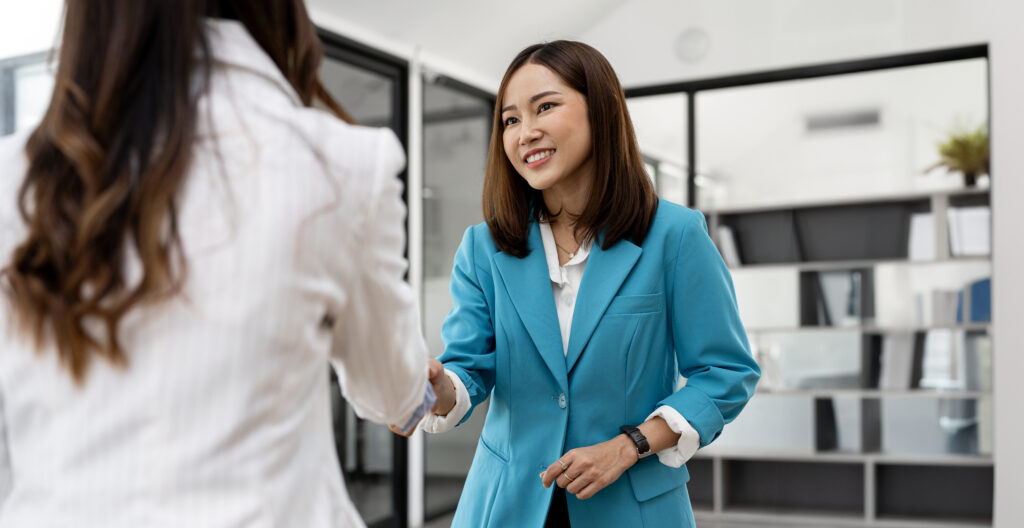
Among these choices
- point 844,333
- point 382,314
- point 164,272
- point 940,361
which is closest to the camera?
point 164,272

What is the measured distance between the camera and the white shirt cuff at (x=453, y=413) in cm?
137

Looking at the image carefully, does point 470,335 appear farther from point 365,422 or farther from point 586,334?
point 365,422

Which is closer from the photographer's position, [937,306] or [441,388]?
[441,388]

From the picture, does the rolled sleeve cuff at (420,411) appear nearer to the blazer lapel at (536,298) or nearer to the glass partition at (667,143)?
the blazer lapel at (536,298)

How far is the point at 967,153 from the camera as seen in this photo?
4.82 metres

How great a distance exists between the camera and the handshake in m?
1.29

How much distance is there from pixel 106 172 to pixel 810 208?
16.4ft

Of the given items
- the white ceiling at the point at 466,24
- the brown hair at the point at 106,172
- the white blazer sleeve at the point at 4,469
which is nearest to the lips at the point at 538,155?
the brown hair at the point at 106,172

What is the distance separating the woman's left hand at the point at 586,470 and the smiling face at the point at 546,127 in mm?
432

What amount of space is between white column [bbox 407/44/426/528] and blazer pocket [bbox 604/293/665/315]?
3567 millimetres

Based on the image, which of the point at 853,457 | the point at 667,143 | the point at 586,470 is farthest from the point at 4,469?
the point at 667,143

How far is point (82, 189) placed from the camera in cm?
71

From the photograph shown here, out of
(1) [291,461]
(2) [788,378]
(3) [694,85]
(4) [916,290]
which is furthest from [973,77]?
(1) [291,461]

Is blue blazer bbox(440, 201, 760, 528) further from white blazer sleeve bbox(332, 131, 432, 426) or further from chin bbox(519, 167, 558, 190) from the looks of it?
white blazer sleeve bbox(332, 131, 432, 426)
